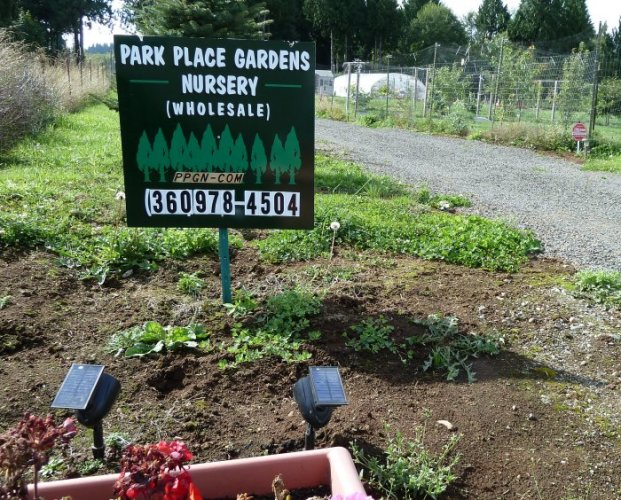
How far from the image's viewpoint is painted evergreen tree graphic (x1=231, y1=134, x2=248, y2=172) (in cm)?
379

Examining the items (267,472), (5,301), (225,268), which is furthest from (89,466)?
(5,301)

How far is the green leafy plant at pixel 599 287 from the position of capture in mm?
4309

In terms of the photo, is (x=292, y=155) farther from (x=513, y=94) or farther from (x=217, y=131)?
(x=513, y=94)

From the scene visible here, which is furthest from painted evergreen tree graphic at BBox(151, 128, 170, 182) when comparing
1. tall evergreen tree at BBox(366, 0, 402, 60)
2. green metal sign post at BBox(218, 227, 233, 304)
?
tall evergreen tree at BBox(366, 0, 402, 60)

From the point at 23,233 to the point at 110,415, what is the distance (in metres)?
2.79

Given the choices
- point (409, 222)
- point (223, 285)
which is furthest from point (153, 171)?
point (409, 222)

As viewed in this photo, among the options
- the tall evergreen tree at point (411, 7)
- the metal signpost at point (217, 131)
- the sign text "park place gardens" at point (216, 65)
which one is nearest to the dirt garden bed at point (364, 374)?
the metal signpost at point (217, 131)

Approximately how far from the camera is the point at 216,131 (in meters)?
3.77

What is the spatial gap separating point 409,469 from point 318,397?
47 centimetres

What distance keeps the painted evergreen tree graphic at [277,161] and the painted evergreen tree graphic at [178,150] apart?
0.54m

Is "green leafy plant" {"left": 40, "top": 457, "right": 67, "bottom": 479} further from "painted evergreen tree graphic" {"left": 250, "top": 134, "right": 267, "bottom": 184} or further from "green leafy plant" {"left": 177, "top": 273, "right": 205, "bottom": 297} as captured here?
"painted evergreen tree graphic" {"left": 250, "top": 134, "right": 267, "bottom": 184}

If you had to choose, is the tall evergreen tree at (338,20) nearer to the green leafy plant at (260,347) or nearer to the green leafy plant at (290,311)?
the green leafy plant at (290,311)

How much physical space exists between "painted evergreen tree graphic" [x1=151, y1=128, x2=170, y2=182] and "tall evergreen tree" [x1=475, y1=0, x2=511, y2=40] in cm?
6067

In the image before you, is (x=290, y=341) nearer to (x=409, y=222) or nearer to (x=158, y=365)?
(x=158, y=365)
